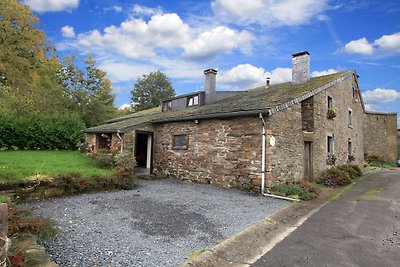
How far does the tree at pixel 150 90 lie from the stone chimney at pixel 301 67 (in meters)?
28.9

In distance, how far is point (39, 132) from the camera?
17.9 metres

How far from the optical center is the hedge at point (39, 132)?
16.8 metres

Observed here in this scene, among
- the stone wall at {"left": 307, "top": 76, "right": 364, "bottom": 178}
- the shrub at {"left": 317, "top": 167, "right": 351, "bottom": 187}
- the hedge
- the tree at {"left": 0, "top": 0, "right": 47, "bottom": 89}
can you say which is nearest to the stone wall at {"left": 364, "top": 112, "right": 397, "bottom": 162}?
the stone wall at {"left": 307, "top": 76, "right": 364, "bottom": 178}

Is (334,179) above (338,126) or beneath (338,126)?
beneath

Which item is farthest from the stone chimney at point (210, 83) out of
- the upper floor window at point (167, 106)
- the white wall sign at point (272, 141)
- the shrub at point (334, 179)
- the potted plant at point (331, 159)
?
the shrub at point (334, 179)

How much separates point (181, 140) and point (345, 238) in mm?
8686

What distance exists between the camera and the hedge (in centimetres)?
1677

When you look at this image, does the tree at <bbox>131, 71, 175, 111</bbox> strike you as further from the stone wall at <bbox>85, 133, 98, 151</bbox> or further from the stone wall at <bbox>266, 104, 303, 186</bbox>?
the stone wall at <bbox>266, 104, 303, 186</bbox>

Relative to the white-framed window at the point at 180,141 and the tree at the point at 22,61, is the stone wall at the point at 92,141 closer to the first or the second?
the white-framed window at the point at 180,141

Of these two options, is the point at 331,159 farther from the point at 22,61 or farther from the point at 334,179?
the point at 22,61

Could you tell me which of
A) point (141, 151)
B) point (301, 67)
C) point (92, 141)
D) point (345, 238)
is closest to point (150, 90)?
point (92, 141)

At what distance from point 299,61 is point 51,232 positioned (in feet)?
45.5

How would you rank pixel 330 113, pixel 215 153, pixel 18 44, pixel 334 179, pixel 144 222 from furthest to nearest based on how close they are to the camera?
pixel 18 44
pixel 330 113
pixel 334 179
pixel 215 153
pixel 144 222

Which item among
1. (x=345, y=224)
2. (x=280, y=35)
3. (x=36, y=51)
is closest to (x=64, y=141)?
(x=36, y=51)
